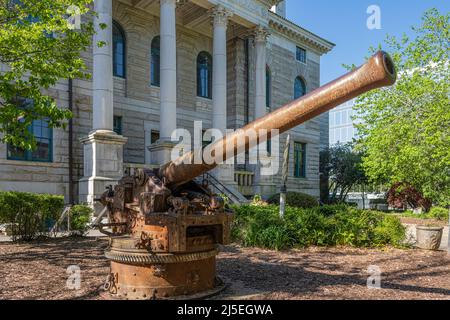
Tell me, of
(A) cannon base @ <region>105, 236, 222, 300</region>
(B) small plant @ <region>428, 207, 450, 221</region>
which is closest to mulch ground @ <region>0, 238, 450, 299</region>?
(A) cannon base @ <region>105, 236, 222, 300</region>

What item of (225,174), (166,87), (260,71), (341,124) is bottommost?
(225,174)

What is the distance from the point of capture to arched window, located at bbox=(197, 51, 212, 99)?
23.2m

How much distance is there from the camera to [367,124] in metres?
18.5

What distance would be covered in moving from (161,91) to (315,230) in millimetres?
10142

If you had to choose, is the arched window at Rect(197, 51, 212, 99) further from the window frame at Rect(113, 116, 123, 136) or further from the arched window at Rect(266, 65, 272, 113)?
the window frame at Rect(113, 116, 123, 136)

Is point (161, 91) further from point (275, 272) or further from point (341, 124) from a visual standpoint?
point (341, 124)

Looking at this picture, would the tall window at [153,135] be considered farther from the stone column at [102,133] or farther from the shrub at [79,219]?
the shrub at [79,219]

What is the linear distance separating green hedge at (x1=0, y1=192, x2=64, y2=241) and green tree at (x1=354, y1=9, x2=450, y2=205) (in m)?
12.3

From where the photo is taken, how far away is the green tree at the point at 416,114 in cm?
1375

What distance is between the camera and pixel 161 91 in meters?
17.6

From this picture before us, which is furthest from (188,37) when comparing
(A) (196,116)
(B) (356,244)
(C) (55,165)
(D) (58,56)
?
(B) (356,244)

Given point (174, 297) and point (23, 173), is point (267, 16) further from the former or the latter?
point (174, 297)

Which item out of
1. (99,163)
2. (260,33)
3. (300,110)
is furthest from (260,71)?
(300,110)

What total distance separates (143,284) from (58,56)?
21.2 feet
